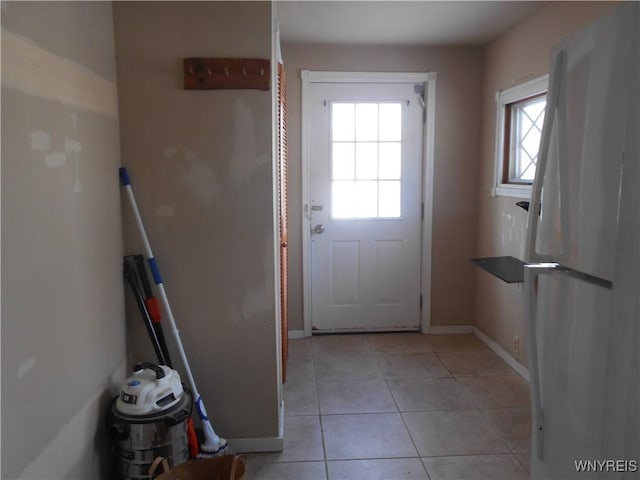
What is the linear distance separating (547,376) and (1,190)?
168cm

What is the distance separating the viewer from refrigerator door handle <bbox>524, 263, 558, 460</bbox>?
57.2 inches

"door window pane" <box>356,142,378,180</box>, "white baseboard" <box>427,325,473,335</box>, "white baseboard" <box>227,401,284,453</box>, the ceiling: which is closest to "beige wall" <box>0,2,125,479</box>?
"white baseboard" <box>227,401,284,453</box>

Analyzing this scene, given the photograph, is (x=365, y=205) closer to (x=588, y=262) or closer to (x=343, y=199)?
(x=343, y=199)

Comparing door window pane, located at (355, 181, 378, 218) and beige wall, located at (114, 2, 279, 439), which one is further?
door window pane, located at (355, 181, 378, 218)

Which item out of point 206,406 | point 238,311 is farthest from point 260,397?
point 238,311

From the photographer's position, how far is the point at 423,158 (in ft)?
12.5

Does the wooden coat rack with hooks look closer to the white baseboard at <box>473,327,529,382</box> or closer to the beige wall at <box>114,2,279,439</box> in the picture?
the beige wall at <box>114,2,279,439</box>

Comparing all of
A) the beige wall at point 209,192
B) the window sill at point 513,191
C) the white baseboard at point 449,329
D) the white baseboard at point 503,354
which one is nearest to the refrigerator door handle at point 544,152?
the beige wall at point 209,192

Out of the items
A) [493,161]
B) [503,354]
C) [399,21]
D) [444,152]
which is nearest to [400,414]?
[503,354]

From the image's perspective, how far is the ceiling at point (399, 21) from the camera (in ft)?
9.28

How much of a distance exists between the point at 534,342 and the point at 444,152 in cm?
251

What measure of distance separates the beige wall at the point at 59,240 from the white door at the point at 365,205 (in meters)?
1.96

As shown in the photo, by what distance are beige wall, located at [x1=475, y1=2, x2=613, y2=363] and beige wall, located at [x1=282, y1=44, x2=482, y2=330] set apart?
96mm

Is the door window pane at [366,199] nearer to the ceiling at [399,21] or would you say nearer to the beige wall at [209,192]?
the ceiling at [399,21]
